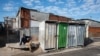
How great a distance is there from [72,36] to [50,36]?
2.79 m

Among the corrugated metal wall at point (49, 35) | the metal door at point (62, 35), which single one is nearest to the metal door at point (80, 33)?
the metal door at point (62, 35)

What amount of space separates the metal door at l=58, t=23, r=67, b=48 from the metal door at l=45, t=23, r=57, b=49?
0.61 m

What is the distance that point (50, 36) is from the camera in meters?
14.9

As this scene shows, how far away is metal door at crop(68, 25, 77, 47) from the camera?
53.5ft

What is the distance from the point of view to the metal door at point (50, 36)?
48.2ft

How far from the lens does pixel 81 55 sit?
1283 centimetres

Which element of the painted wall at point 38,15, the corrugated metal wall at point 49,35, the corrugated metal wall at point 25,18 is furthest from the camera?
the painted wall at point 38,15

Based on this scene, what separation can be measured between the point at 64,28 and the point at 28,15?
1144 cm

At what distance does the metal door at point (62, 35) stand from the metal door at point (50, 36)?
2.00ft

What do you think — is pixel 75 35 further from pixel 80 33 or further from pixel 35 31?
pixel 35 31

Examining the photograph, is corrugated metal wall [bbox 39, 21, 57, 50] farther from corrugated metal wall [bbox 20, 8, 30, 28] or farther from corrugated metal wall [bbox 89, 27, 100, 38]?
corrugated metal wall [bbox 89, 27, 100, 38]

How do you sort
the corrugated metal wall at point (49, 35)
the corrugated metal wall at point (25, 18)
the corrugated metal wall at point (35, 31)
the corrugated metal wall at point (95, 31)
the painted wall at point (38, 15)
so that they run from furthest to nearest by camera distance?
the corrugated metal wall at point (95, 31) → the painted wall at point (38, 15) → the corrugated metal wall at point (25, 18) → the corrugated metal wall at point (35, 31) → the corrugated metal wall at point (49, 35)

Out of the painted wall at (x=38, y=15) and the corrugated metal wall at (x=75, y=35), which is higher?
the painted wall at (x=38, y=15)

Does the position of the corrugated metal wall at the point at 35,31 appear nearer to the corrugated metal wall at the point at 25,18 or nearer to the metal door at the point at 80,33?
the metal door at the point at 80,33
